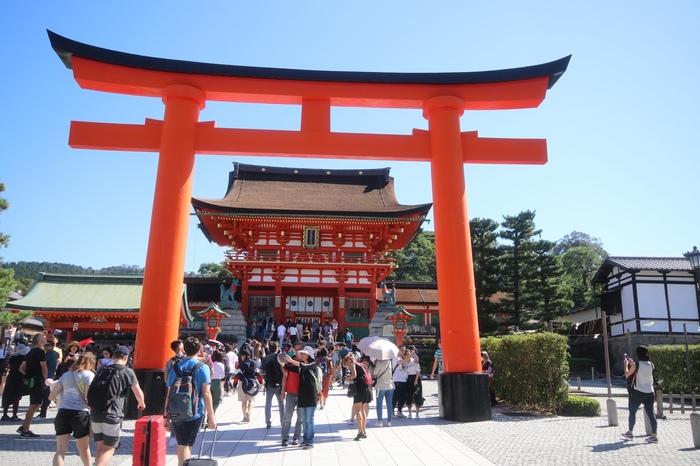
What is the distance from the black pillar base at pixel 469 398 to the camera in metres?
9.86

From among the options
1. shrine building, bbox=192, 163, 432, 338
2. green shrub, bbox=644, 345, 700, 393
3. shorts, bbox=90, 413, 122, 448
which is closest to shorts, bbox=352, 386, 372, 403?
shorts, bbox=90, 413, 122, 448

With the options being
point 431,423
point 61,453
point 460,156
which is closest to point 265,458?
point 61,453

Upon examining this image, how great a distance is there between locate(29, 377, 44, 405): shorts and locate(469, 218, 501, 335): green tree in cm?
2330

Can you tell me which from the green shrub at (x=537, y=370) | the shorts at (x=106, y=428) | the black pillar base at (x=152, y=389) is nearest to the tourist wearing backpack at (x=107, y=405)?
the shorts at (x=106, y=428)

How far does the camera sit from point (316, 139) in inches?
430

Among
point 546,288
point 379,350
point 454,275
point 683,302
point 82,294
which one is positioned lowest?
point 379,350

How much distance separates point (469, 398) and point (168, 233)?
21.8 ft

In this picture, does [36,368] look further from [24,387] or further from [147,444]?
[147,444]

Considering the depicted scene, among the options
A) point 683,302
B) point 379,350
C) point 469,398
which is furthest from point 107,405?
point 683,302

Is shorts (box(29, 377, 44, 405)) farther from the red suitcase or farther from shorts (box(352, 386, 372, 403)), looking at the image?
shorts (box(352, 386, 372, 403))

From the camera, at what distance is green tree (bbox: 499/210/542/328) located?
95.6 feet

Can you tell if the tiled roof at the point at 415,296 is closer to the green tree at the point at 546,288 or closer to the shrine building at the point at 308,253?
the shrine building at the point at 308,253

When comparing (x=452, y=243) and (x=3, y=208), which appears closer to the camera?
(x=452, y=243)

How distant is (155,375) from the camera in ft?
30.9
